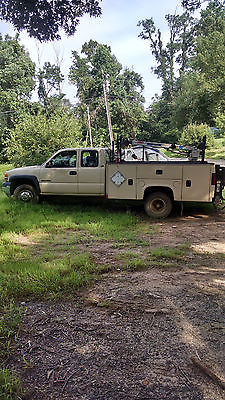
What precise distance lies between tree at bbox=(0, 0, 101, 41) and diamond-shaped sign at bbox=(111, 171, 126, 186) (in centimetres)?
395

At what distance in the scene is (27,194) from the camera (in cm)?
942

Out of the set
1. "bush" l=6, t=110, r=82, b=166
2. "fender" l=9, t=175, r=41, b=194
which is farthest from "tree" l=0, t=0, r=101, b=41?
"bush" l=6, t=110, r=82, b=166

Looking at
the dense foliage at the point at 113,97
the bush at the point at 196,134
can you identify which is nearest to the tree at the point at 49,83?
the dense foliage at the point at 113,97

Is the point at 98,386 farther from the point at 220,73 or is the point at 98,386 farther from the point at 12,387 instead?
the point at 220,73

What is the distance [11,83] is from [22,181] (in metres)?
32.3

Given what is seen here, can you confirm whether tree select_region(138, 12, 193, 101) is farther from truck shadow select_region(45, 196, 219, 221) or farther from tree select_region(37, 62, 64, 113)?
truck shadow select_region(45, 196, 219, 221)

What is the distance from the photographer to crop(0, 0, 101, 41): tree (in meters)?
7.11

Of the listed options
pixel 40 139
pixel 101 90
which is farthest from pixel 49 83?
pixel 40 139

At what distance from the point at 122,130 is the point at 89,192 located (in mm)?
35485

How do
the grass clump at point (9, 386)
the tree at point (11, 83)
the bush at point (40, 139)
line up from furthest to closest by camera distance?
1. the tree at point (11, 83)
2. the bush at point (40, 139)
3. the grass clump at point (9, 386)

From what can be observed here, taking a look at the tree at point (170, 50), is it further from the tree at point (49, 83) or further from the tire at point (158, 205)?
the tire at point (158, 205)

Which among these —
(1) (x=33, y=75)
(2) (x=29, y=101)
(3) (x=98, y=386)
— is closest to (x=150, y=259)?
(3) (x=98, y=386)

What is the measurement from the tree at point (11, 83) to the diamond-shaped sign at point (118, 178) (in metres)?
29.4

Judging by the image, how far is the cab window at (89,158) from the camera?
884 cm
